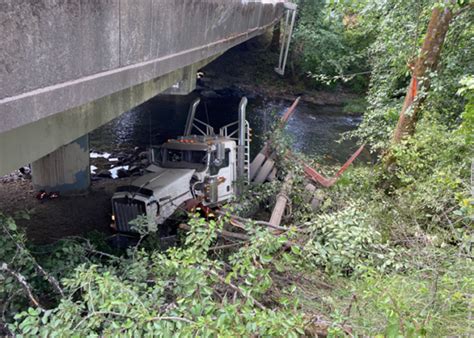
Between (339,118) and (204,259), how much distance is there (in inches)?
786

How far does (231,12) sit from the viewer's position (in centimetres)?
790

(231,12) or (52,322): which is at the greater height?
(231,12)

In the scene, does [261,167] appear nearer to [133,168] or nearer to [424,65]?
[133,168]

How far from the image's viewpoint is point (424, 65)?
686 centimetres

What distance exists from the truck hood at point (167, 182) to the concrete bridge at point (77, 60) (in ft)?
9.33

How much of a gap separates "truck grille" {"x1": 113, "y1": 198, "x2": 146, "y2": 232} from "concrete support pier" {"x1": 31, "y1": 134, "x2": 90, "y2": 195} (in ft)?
11.8

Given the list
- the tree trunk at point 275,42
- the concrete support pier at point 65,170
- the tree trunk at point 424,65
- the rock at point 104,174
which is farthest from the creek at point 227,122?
the tree trunk at point 424,65

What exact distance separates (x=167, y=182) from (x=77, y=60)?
542cm

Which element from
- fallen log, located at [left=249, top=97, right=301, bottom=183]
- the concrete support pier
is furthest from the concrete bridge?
the concrete support pier

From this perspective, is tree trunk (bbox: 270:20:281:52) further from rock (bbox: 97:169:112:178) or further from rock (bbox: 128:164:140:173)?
rock (bbox: 97:169:112:178)

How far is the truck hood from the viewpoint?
8.02m

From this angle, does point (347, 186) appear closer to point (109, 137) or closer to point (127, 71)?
point (127, 71)

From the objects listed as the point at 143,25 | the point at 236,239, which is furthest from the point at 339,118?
the point at 143,25

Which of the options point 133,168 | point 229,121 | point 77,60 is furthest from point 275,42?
point 77,60
